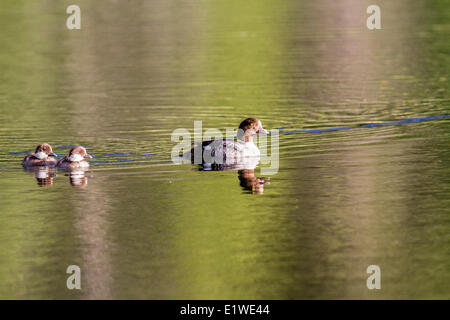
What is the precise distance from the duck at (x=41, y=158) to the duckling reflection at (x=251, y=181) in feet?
10.2

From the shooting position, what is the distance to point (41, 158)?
17250 millimetres

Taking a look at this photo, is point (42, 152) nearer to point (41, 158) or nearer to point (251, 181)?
point (41, 158)

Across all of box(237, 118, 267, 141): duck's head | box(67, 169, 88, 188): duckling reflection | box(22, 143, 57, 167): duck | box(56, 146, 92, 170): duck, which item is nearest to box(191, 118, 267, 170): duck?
box(237, 118, 267, 141): duck's head

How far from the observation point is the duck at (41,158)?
1727 cm

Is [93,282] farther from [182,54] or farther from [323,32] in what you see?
[323,32]

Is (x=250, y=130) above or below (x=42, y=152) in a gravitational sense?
above

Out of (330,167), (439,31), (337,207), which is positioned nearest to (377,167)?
(330,167)

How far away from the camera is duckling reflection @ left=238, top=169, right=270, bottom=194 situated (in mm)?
15370

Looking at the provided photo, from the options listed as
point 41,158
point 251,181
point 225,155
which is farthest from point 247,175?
point 41,158

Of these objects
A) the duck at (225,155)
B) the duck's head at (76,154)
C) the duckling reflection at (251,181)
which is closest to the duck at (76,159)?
the duck's head at (76,154)

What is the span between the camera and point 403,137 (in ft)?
62.2

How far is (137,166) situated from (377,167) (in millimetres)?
3831

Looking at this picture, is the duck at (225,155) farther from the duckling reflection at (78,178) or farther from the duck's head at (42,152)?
the duck's head at (42,152)

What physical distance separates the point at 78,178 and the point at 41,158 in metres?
1.08
